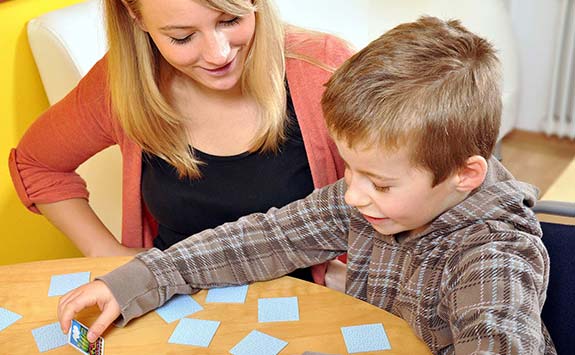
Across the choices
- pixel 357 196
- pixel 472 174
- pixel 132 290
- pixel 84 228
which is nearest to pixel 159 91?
pixel 84 228

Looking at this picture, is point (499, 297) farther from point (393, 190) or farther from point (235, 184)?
point (235, 184)

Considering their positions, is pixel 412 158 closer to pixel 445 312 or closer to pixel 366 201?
pixel 366 201

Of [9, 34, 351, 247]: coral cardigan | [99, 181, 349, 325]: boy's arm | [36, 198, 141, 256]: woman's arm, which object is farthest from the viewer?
[36, 198, 141, 256]: woman's arm

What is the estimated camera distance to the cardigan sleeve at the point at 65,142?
1.70 metres

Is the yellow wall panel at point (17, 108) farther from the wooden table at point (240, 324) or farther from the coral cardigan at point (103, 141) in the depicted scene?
the wooden table at point (240, 324)

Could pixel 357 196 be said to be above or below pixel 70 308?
above

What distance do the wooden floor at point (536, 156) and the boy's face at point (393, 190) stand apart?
83.7 inches

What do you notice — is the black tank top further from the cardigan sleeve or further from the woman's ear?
the woman's ear

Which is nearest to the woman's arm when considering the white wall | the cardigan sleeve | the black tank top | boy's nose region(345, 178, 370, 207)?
the cardigan sleeve

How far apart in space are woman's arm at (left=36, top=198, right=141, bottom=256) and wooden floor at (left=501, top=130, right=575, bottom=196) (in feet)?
6.48

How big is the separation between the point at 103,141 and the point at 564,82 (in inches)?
89.9

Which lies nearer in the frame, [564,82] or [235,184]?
[235,184]

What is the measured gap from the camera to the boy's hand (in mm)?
1251

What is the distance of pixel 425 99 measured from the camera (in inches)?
42.9
